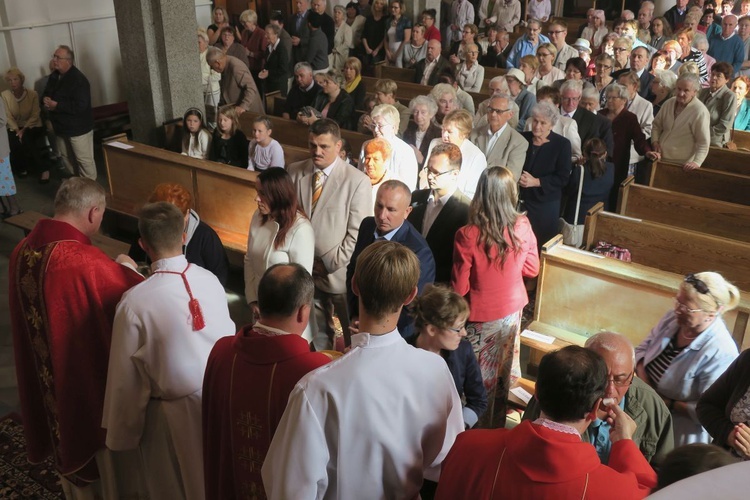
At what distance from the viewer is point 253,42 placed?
→ 33.1 feet

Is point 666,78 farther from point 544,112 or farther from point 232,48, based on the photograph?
point 232,48

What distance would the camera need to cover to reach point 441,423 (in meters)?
2.07

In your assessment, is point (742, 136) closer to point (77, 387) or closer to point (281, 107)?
point (281, 107)

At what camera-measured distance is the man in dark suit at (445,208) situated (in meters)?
3.95

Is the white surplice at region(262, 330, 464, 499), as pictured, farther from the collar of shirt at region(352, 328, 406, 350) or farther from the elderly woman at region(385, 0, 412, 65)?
the elderly woman at region(385, 0, 412, 65)

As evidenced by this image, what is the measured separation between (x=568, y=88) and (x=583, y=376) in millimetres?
4600

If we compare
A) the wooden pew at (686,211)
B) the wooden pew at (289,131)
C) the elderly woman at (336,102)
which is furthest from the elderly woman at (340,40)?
the wooden pew at (686,211)

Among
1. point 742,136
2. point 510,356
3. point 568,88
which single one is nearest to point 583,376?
point 510,356

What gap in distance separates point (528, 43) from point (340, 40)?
3259mm

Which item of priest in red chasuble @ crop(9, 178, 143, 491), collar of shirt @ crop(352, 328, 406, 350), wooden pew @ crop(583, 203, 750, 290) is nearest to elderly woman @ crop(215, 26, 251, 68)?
wooden pew @ crop(583, 203, 750, 290)

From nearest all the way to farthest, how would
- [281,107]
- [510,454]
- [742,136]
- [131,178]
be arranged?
[510,454] < [131,178] < [742,136] < [281,107]

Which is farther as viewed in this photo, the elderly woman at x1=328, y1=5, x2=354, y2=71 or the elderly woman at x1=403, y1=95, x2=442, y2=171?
the elderly woman at x1=328, y1=5, x2=354, y2=71

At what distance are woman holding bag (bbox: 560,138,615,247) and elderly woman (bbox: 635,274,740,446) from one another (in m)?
2.44

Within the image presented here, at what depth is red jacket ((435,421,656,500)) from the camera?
1.69 meters
